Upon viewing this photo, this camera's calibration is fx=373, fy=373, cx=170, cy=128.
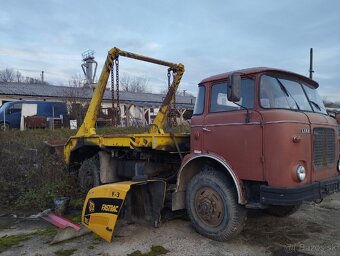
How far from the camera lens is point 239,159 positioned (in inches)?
211

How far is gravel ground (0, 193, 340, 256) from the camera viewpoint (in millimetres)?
5227

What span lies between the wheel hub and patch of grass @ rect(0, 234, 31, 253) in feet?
9.30

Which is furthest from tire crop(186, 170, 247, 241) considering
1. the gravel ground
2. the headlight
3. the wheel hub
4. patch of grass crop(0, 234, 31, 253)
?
patch of grass crop(0, 234, 31, 253)

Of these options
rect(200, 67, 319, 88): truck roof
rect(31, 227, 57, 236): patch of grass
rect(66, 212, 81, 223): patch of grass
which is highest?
rect(200, 67, 319, 88): truck roof

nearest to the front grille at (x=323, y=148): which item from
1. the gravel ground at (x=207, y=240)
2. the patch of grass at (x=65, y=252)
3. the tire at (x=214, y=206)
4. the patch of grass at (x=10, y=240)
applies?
the gravel ground at (x=207, y=240)

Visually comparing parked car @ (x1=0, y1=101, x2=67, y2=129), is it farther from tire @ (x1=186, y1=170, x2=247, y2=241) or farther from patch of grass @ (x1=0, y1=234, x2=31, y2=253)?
tire @ (x1=186, y1=170, x2=247, y2=241)

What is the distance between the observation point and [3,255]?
5281 mm

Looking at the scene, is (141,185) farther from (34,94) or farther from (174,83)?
(34,94)

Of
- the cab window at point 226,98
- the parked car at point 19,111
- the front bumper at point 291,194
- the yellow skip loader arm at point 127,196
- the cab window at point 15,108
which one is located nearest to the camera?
the front bumper at point 291,194

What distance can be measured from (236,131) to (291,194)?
1.19 m

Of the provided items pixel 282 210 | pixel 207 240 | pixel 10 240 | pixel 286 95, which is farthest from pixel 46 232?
pixel 286 95

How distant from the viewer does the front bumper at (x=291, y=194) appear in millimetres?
4812

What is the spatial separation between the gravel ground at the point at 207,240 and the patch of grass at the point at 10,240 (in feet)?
0.35

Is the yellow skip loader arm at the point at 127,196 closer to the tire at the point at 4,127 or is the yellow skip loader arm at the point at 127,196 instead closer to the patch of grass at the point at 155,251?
the patch of grass at the point at 155,251
